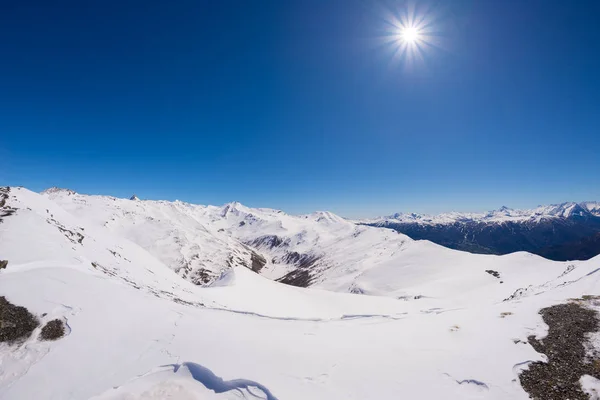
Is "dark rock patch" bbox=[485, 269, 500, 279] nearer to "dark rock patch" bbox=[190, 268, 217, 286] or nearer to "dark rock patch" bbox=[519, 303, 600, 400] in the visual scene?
"dark rock patch" bbox=[519, 303, 600, 400]

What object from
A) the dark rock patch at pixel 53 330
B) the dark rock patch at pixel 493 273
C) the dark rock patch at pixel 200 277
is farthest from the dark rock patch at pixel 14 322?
the dark rock patch at pixel 200 277

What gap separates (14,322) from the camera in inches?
480

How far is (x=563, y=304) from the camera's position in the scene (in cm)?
1730

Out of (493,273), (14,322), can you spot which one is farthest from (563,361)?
(493,273)

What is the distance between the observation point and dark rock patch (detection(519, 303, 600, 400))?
9.92 metres

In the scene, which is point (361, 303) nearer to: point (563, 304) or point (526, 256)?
point (563, 304)

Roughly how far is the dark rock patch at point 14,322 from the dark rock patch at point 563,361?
23.0 metres

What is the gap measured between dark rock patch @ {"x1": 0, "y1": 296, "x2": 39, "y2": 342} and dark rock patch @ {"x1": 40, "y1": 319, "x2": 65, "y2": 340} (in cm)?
54

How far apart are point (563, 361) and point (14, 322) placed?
87.5ft

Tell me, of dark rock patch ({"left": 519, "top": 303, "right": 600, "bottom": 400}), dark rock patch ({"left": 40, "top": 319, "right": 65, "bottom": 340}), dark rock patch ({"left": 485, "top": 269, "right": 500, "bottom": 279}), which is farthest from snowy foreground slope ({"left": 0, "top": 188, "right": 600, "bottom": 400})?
dark rock patch ({"left": 485, "top": 269, "right": 500, "bottom": 279})

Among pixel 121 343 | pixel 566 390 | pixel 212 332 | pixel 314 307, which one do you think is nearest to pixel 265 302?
pixel 314 307

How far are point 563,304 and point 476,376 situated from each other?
12425mm

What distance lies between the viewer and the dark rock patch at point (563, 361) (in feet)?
32.6

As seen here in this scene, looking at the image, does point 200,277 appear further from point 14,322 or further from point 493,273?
point 14,322
